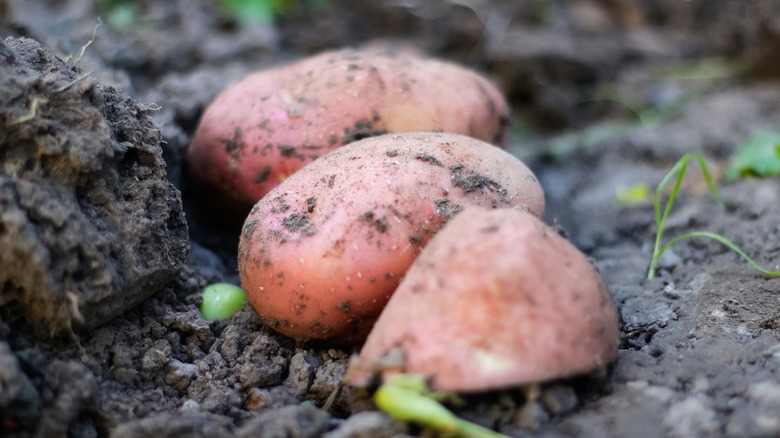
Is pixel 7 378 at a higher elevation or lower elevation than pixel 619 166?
higher

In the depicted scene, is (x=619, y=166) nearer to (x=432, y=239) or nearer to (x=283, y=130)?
(x=283, y=130)

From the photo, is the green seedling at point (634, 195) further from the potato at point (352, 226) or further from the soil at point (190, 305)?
the potato at point (352, 226)

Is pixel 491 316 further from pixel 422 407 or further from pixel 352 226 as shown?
pixel 352 226

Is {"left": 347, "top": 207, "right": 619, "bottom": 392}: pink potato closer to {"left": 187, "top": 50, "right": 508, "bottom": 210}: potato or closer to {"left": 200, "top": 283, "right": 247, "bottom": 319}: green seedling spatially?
{"left": 200, "top": 283, "right": 247, "bottom": 319}: green seedling

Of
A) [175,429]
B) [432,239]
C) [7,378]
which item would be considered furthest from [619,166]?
[7,378]

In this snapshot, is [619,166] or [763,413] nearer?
[763,413]

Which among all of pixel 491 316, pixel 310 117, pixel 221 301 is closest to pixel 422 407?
pixel 491 316

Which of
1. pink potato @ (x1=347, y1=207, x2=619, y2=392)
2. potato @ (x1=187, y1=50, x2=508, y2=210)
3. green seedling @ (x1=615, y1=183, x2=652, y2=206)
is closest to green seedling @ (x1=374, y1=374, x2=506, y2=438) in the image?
pink potato @ (x1=347, y1=207, x2=619, y2=392)
